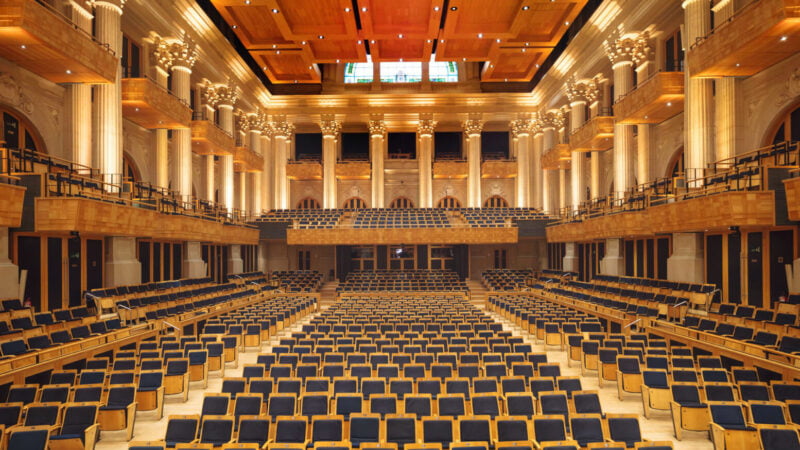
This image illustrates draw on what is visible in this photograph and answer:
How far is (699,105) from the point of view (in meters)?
17.2

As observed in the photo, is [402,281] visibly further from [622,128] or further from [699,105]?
[699,105]

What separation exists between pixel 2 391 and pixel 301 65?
25528 millimetres

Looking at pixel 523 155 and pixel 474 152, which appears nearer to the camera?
pixel 523 155

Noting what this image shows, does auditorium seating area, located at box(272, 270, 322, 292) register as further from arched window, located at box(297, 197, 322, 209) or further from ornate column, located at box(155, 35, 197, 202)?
arched window, located at box(297, 197, 322, 209)

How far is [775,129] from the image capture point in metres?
16.5

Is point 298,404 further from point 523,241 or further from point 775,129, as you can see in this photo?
point 523,241

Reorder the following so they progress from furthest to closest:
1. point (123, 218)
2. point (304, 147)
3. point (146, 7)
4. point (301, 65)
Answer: point (304, 147), point (301, 65), point (146, 7), point (123, 218)

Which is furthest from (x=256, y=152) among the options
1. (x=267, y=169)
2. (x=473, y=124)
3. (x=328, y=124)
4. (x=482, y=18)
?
(x=482, y=18)

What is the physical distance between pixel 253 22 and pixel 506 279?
17913mm

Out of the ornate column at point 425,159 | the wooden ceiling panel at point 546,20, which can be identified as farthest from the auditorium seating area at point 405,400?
the ornate column at point 425,159

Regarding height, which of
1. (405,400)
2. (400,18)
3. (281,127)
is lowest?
(405,400)

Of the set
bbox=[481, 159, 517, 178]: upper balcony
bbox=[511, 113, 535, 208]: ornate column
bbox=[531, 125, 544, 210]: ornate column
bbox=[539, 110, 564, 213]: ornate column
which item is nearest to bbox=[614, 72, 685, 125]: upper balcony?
bbox=[539, 110, 564, 213]: ornate column

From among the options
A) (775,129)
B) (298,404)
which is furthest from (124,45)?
(775,129)

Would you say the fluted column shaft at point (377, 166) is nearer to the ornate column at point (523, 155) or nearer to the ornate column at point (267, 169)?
the ornate column at point (267, 169)
